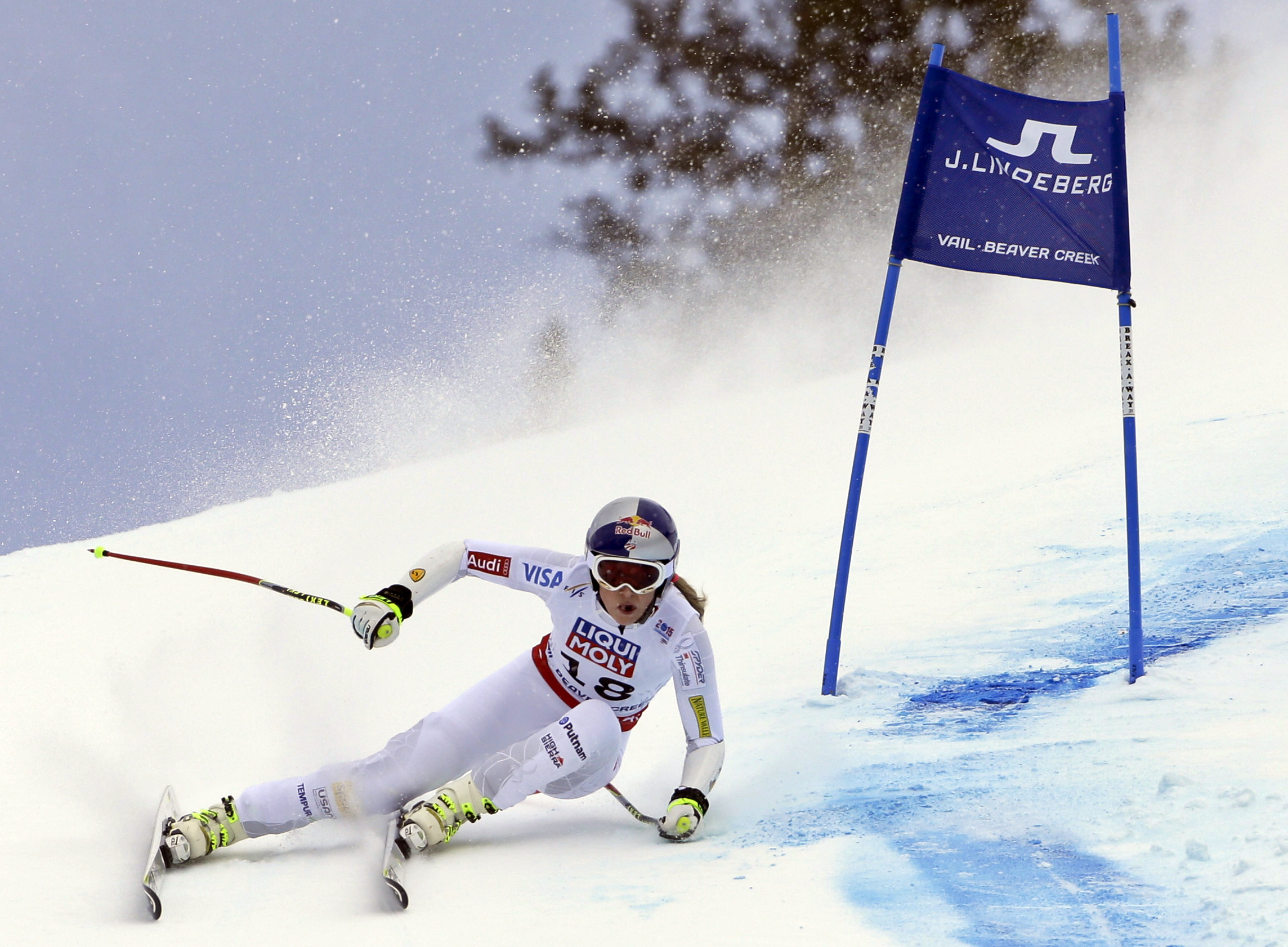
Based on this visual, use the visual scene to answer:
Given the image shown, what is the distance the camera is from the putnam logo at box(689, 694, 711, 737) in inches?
163

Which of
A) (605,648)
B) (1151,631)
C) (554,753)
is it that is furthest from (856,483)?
(554,753)

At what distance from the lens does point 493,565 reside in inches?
167

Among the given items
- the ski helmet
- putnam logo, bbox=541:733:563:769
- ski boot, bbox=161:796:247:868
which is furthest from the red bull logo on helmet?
ski boot, bbox=161:796:247:868

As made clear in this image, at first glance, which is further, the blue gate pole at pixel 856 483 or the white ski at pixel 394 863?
the blue gate pole at pixel 856 483

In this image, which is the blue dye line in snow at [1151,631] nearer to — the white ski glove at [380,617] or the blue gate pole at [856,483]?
the blue gate pole at [856,483]

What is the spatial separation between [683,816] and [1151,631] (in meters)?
2.76

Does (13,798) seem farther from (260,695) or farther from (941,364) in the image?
(941,364)

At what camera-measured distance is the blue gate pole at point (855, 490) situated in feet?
17.5

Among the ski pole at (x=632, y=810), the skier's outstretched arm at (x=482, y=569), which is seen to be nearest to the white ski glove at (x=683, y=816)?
the ski pole at (x=632, y=810)

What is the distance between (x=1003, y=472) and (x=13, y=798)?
666 cm

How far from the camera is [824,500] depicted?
9.59 metres

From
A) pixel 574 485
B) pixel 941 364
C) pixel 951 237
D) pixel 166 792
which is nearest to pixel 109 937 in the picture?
pixel 166 792

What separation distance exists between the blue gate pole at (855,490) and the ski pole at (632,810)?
141 centimetres

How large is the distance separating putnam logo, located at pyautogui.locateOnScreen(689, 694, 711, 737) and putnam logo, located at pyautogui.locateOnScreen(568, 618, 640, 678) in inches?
9.0
